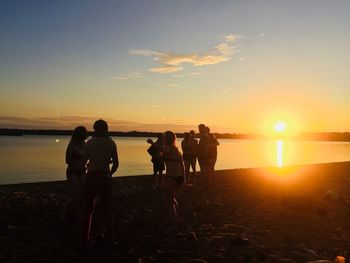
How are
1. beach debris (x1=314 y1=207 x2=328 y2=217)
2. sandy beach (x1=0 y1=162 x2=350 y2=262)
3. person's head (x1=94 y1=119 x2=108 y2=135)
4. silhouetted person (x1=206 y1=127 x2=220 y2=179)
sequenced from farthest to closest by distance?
1. silhouetted person (x1=206 y1=127 x2=220 y2=179)
2. beach debris (x1=314 y1=207 x2=328 y2=217)
3. person's head (x1=94 y1=119 x2=108 y2=135)
4. sandy beach (x1=0 y1=162 x2=350 y2=262)

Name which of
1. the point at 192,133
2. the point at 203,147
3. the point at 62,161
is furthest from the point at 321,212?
the point at 62,161

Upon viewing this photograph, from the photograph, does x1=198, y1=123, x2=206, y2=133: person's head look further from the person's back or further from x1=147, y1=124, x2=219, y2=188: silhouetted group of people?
the person's back

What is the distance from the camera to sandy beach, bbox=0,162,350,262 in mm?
7633

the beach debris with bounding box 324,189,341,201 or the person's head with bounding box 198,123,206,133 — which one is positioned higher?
the person's head with bounding box 198,123,206,133

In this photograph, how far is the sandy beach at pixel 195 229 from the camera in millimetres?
7633

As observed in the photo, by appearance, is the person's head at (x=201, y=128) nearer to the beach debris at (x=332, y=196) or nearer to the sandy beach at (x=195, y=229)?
the sandy beach at (x=195, y=229)

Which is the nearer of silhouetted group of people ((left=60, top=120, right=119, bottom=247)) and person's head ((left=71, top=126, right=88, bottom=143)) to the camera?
silhouetted group of people ((left=60, top=120, right=119, bottom=247))

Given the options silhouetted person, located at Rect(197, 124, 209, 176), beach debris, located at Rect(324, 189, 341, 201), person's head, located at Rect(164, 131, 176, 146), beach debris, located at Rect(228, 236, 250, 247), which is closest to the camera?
beach debris, located at Rect(228, 236, 250, 247)

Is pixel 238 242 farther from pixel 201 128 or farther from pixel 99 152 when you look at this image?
pixel 201 128

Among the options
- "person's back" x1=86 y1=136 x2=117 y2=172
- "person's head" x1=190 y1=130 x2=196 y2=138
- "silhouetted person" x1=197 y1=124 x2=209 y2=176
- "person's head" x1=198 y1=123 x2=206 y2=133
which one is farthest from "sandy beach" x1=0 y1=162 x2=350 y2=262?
"person's head" x1=190 y1=130 x2=196 y2=138

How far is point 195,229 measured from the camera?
10.1 metres

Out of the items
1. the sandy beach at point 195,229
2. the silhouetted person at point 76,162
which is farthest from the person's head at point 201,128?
the silhouetted person at point 76,162

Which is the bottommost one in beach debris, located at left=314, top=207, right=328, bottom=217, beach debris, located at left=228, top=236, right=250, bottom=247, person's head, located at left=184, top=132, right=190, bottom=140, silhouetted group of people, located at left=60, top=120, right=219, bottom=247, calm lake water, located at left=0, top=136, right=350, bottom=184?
calm lake water, located at left=0, top=136, right=350, bottom=184

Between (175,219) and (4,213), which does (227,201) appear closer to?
(175,219)
